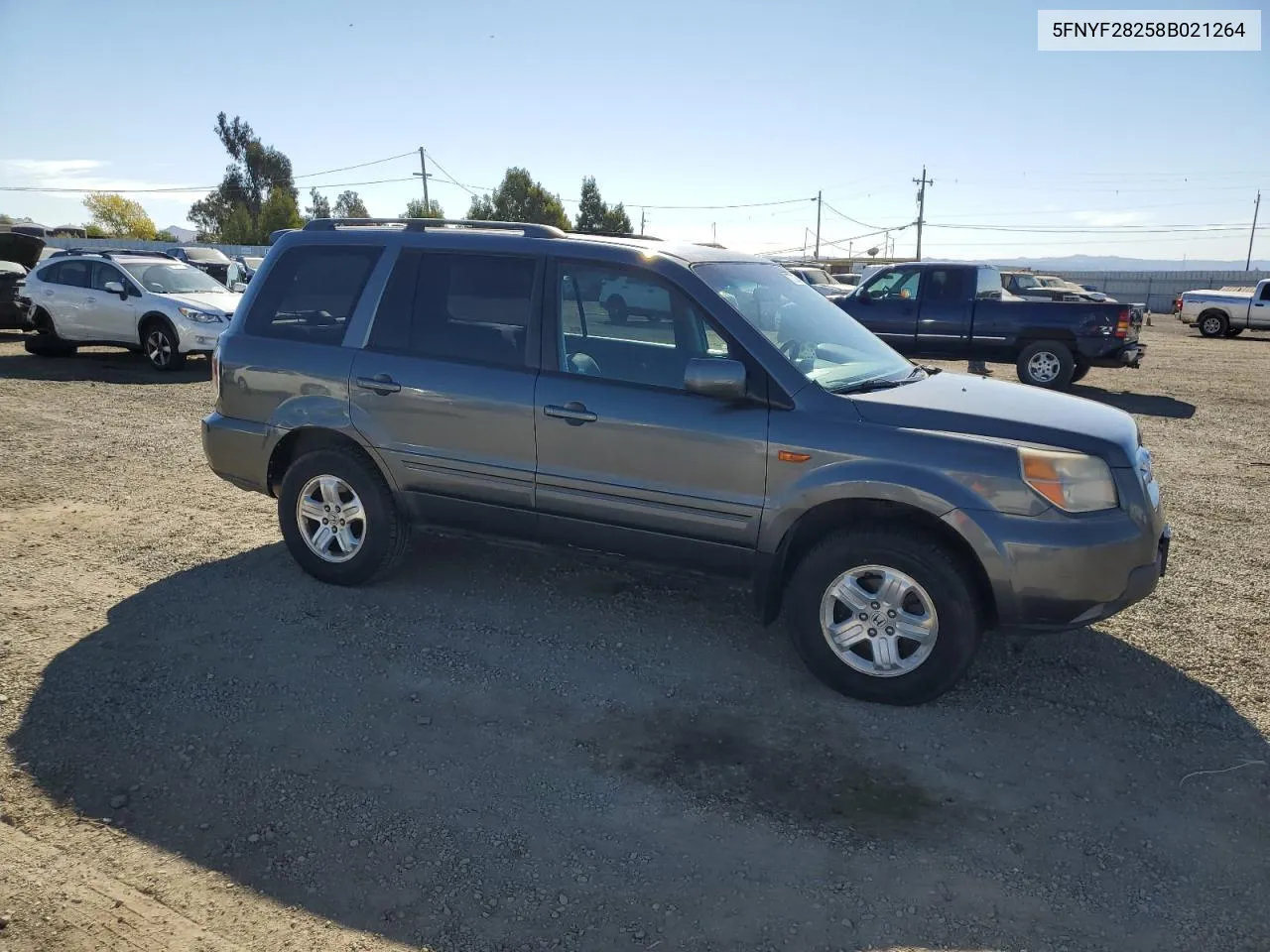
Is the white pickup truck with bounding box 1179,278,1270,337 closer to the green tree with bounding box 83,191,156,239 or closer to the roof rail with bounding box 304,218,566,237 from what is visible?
the roof rail with bounding box 304,218,566,237

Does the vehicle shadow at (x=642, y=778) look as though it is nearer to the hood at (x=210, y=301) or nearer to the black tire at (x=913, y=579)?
the black tire at (x=913, y=579)

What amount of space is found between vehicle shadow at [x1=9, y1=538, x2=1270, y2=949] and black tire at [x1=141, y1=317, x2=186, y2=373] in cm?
1032

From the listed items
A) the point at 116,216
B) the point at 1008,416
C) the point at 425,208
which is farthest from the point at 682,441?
the point at 116,216

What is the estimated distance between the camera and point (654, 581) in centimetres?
552

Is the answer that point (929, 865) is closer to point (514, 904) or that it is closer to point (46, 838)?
point (514, 904)

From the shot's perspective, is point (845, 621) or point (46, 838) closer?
point (46, 838)

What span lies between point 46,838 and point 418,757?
1.24 meters

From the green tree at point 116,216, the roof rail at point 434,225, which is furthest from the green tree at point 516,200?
the roof rail at point 434,225

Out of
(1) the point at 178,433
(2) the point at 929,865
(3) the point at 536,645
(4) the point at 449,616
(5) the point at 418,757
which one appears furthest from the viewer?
(1) the point at 178,433

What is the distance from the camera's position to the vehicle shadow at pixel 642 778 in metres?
2.87

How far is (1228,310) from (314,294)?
29.7 metres

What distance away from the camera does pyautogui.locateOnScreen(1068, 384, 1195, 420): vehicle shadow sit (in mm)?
12445

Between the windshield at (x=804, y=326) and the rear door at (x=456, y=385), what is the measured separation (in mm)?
1008

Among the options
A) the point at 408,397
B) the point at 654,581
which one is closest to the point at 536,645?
the point at 654,581
